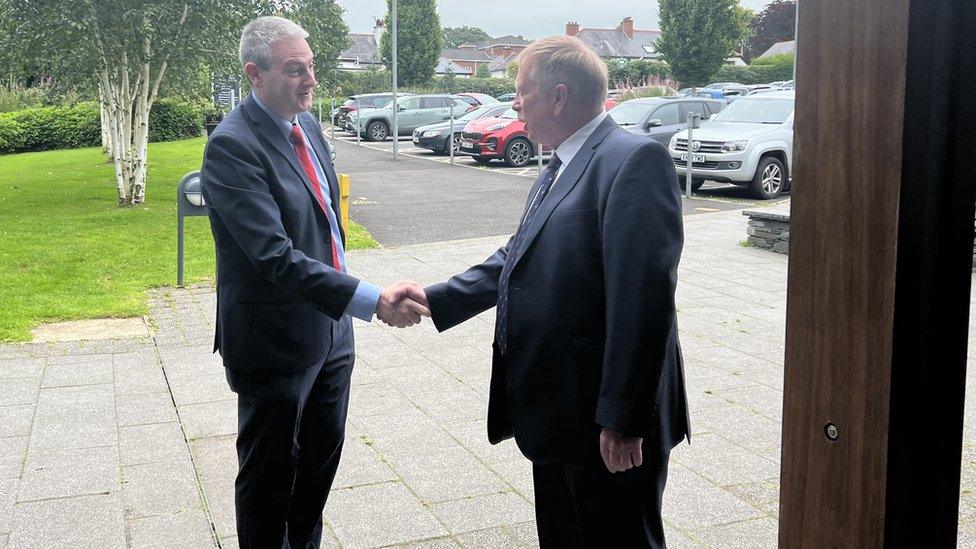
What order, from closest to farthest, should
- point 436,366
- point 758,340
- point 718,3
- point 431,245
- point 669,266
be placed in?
point 669,266, point 436,366, point 758,340, point 431,245, point 718,3

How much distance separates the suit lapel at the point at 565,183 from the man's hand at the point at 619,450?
21.3 inches

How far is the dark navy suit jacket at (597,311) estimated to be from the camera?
254cm

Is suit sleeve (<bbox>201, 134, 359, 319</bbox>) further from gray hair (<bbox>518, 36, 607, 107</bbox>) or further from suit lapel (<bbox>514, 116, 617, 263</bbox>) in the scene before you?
gray hair (<bbox>518, 36, 607, 107</bbox>)

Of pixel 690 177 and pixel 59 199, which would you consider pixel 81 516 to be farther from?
pixel 59 199

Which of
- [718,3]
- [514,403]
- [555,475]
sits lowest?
[555,475]

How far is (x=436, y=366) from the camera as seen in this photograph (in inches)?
264

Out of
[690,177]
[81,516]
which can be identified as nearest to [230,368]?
[81,516]

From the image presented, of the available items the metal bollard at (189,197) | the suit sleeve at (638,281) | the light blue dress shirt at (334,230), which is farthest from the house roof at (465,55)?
the suit sleeve at (638,281)

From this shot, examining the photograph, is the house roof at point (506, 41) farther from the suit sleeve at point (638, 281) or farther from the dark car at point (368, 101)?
the suit sleeve at point (638, 281)

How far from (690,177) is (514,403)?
14.3 meters

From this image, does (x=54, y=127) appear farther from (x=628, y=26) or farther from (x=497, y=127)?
(x=628, y=26)

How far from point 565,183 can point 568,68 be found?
0.31 meters

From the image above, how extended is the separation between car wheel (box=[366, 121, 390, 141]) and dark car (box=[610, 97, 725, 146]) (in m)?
15.5

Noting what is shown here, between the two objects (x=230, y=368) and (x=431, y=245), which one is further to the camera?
(x=431, y=245)
